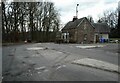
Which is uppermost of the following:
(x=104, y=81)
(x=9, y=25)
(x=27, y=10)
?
(x=27, y=10)

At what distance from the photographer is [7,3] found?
44531 mm

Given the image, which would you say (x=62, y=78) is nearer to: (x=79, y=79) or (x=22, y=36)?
(x=79, y=79)

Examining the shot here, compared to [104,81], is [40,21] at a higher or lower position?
higher

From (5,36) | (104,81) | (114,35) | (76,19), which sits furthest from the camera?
(114,35)

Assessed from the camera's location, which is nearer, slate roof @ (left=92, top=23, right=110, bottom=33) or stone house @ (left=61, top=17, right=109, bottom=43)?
stone house @ (left=61, top=17, right=109, bottom=43)

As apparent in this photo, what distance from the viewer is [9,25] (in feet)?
150

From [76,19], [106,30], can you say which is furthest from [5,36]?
[106,30]

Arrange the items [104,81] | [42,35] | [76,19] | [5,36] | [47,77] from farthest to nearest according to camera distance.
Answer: [76,19]
[42,35]
[5,36]
[47,77]
[104,81]

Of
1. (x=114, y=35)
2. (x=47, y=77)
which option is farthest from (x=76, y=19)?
(x=47, y=77)

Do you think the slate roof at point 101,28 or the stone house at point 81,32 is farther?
the slate roof at point 101,28

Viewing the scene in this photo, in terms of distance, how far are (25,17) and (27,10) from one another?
71.0 inches

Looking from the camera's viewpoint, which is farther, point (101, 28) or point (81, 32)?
point (101, 28)

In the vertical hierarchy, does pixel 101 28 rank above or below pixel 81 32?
above

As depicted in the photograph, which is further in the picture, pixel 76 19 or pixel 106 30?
pixel 106 30
